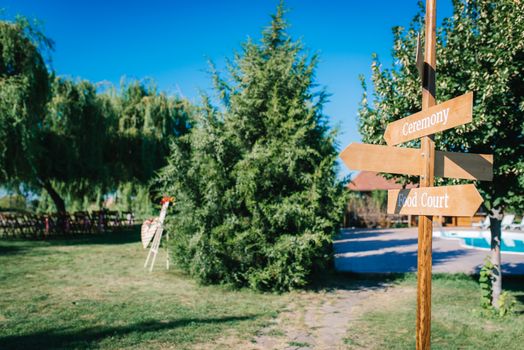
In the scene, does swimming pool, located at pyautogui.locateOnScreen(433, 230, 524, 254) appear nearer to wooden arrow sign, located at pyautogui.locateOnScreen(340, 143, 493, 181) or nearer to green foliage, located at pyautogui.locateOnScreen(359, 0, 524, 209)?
green foliage, located at pyautogui.locateOnScreen(359, 0, 524, 209)

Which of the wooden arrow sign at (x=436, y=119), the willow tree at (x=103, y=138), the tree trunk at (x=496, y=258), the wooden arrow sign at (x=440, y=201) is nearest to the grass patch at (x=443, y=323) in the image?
the tree trunk at (x=496, y=258)

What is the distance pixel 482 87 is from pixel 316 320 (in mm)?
4245

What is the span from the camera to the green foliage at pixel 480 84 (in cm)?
579

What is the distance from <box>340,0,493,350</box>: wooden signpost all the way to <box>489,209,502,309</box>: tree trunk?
14.5 feet

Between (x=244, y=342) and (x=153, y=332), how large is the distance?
1253 millimetres

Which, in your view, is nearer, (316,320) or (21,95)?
(316,320)

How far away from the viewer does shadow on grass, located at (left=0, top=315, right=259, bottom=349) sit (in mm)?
4938

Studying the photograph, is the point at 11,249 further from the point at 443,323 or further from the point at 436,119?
the point at 436,119

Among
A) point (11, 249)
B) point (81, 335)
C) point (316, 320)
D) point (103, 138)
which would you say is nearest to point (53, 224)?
point (11, 249)

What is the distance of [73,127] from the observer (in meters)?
18.1

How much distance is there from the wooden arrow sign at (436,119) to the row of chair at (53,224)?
60.1 ft

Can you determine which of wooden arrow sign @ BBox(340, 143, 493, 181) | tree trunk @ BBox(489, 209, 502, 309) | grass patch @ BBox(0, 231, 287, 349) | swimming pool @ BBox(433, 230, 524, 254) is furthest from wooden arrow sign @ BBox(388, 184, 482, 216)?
swimming pool @ BBox(433, 230, 524, 254)

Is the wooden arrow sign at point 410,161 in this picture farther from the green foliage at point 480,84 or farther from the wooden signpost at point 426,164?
the green foliage at point 480,84

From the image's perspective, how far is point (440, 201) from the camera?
3.03 m
